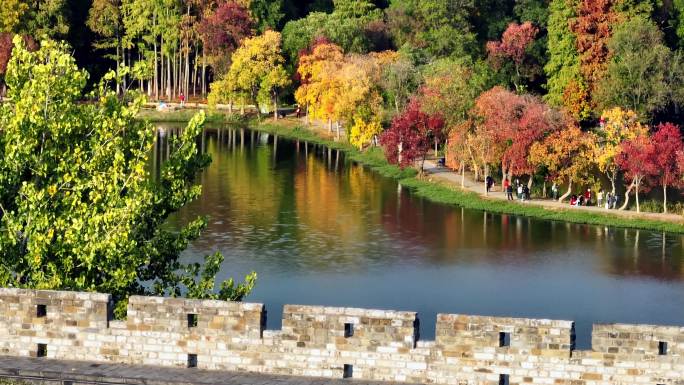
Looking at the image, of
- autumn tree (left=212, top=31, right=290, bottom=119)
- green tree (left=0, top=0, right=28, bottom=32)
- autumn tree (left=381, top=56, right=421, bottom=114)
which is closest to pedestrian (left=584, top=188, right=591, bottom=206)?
autumn tree (left=381, top=56, right=421, bottom=114)

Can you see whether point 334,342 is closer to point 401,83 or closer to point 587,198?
point 587,198

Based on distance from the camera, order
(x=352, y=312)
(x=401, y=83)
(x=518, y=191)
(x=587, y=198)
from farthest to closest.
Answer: (x=401, y=83) → (x=518, y=191) → (x=587, y=198) → (x=352, y=312)

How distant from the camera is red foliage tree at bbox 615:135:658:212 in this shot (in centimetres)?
8744

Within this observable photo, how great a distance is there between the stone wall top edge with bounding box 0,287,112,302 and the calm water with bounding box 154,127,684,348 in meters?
27.4

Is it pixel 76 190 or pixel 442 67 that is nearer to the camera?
pixel 76 190

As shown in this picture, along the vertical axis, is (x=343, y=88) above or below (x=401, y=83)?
below

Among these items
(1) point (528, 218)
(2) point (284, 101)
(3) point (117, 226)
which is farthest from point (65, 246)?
(2) point (284, 101)

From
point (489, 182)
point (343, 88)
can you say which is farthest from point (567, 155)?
point (343, 88)

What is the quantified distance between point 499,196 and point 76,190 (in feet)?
194

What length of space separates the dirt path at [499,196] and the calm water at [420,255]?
3.00 m

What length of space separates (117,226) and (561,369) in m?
11.8

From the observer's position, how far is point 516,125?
309 ft

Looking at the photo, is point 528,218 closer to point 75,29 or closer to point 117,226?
point 117,226

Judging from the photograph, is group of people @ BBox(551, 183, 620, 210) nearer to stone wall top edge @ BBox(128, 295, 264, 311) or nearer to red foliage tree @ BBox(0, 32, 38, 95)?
stone wall top edge @ BBox(128, 295, 264, 311)
